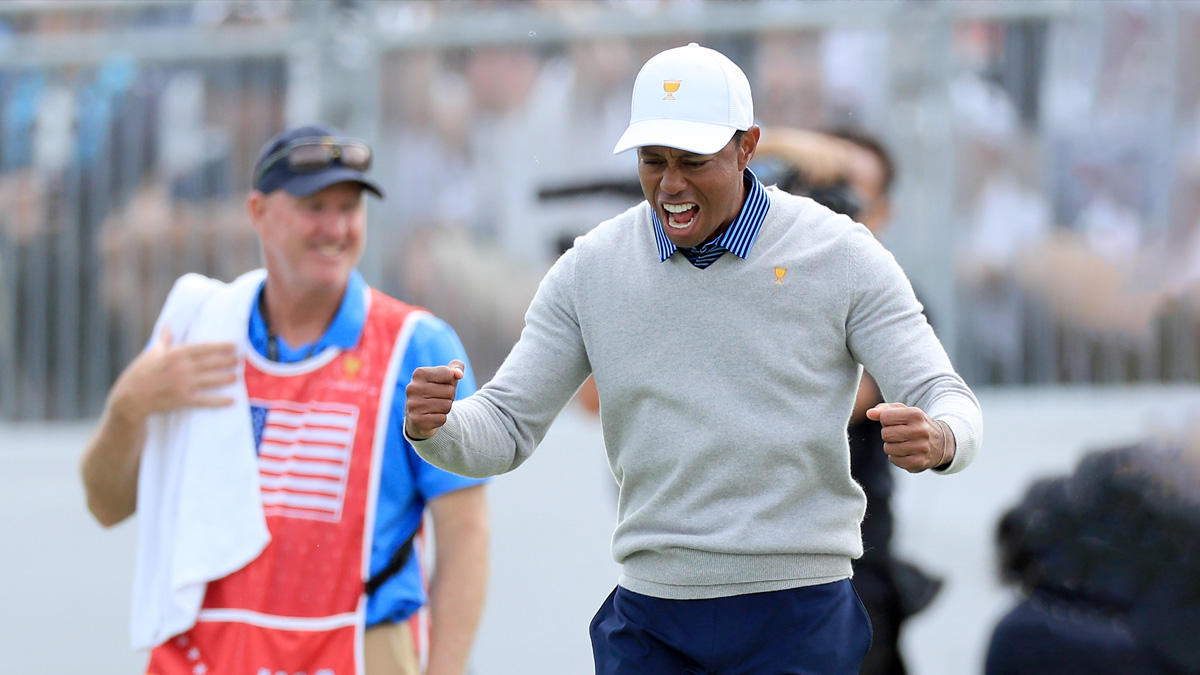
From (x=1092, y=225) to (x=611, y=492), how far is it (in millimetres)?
1961

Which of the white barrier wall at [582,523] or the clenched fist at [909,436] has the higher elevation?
the clenched fist at [909,436]

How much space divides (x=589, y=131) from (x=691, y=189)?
276 centimetres

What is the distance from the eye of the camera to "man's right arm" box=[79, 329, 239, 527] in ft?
11.0

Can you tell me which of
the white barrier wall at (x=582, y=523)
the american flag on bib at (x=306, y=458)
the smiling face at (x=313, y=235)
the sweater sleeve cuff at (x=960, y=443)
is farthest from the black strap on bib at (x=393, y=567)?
the white barrier wall at (x=582, y=523)

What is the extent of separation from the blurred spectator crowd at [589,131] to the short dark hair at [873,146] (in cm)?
45

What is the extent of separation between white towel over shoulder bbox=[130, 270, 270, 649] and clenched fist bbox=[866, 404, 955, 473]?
1.56 m

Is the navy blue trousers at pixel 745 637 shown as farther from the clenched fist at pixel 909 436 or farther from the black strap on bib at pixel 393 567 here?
the black strap on bib at pixel 393 567

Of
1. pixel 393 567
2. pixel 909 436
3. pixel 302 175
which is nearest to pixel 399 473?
pixel 393 567

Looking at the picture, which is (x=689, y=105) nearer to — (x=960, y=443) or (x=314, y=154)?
(x=960, y=443)

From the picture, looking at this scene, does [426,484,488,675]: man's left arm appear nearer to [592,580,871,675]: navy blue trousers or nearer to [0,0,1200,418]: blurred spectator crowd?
[592,580,871,675]: navy blue trousers

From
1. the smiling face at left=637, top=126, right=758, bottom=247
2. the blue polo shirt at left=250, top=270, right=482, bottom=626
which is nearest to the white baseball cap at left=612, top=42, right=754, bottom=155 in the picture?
the smiling face at left=637, top=126, right=758, bottom=247

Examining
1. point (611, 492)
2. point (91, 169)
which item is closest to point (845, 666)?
point (611, 492)

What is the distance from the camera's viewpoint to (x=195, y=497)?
329 centimetres

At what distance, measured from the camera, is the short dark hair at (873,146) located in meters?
4.53
